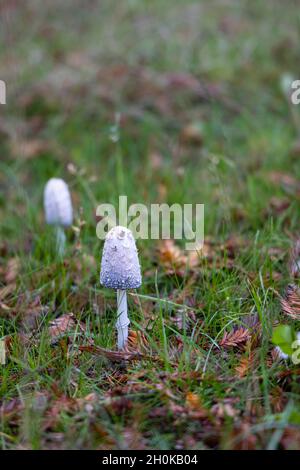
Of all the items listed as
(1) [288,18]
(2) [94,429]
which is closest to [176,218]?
(2) [94,429]

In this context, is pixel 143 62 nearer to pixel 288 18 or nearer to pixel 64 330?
pixel 288 18

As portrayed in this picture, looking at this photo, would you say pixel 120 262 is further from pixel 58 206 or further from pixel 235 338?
pixel 58 206

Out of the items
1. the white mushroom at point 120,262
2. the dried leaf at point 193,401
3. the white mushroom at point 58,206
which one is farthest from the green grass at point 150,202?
the white mushroom at point 120,262

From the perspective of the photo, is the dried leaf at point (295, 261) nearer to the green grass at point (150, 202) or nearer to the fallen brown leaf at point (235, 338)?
the green grass at point (150, 202)

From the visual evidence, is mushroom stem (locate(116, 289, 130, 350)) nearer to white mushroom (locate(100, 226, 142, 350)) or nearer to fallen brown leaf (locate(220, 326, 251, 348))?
white mushroom (locate(100, 226, 142, 350))
